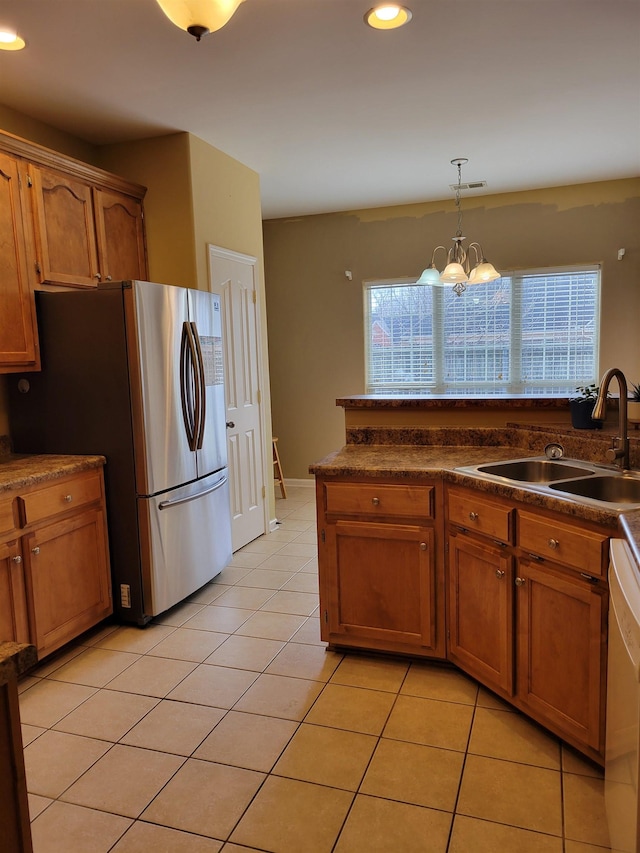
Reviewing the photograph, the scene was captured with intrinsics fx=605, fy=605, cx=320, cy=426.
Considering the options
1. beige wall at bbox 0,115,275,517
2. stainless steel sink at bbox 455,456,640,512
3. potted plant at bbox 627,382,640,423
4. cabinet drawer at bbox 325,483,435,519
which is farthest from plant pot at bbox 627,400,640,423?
beige wall at bbox 0,115,275,517

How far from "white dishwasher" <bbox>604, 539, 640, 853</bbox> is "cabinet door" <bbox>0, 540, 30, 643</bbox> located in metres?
2.17

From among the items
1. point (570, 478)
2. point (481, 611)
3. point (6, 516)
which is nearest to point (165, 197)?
point (6, 516)

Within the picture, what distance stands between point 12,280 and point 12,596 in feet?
4.63

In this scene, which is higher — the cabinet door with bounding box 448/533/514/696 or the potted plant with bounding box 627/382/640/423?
the potted plant with bounding box 627/382/640/423

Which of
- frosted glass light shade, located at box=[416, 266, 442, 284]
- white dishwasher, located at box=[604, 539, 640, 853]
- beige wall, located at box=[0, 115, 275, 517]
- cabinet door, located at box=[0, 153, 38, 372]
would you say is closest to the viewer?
white dishwasher, located at box=[604, 539, 640, 853]

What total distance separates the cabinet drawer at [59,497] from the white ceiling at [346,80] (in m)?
1.87

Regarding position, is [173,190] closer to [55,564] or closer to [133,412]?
[133,412]

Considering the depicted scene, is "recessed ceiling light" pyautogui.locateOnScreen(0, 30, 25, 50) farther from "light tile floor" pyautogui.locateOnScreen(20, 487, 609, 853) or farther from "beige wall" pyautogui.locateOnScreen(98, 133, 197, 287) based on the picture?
"light tile floor" pyautogui.locateOnScreen(20, 487, 609, 853)

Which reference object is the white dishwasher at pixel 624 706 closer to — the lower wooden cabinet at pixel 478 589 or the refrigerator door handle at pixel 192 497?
the lower wooden cabinet at pixel 478 589

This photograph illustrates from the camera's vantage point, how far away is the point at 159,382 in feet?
9.86

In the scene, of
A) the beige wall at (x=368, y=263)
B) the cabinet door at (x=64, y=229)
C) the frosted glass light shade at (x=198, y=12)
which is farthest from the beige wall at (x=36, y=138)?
the beige wall at (x=368, y=263)

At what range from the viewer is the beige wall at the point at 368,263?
198 inches

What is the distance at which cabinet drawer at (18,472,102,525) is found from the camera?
2.54 meters

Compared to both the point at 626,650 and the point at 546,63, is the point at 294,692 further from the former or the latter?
the point at 546,63
